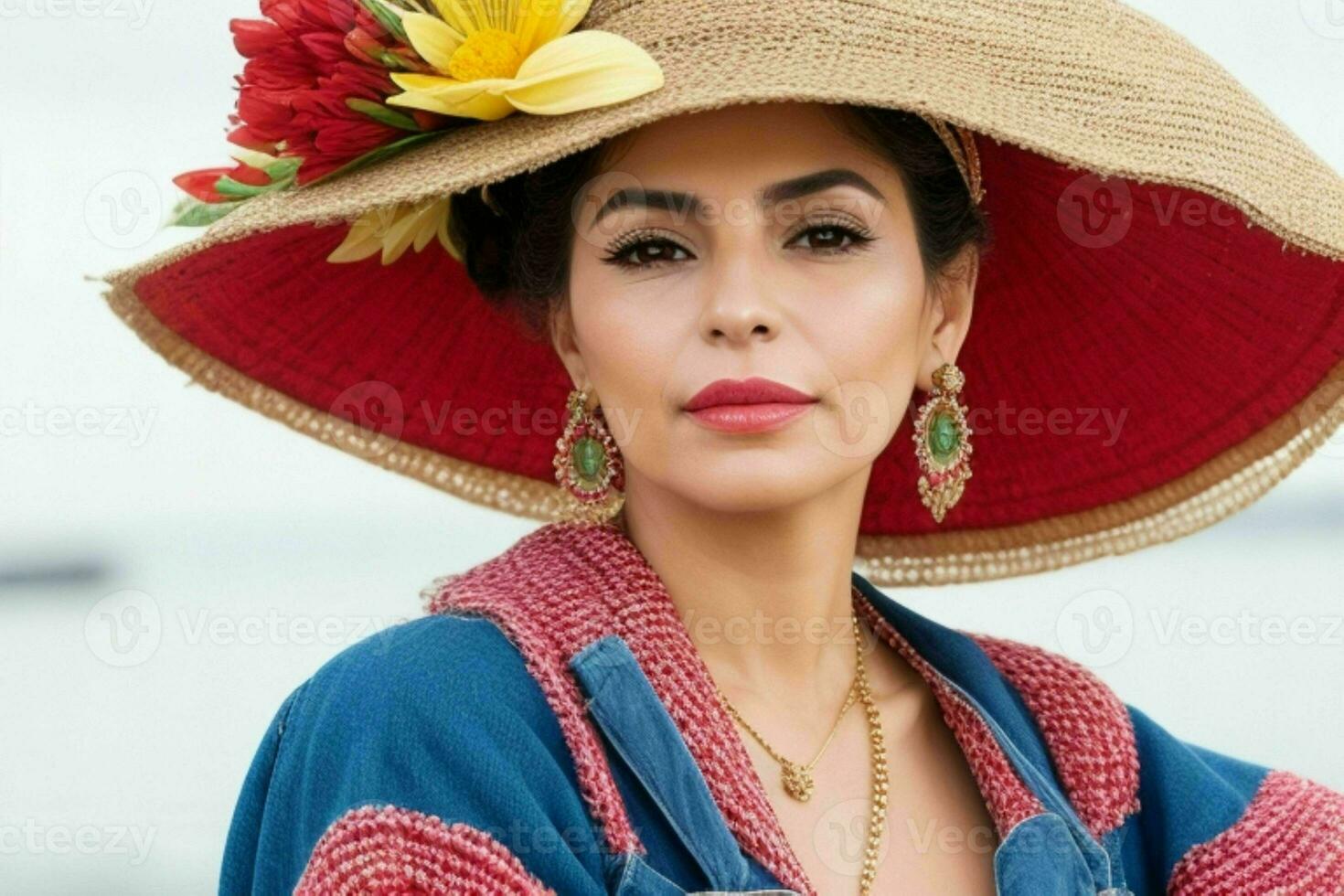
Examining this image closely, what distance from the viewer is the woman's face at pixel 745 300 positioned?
1.57m

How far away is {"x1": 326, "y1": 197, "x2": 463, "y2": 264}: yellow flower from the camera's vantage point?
5.86 feet

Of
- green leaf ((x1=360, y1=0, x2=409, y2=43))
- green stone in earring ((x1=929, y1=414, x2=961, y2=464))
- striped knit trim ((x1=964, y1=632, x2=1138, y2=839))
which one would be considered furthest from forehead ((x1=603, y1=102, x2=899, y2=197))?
striped knit trim ((x1=964, y1=632, x2=1138, y2=839))

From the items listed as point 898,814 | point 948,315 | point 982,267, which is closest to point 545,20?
point 948,315

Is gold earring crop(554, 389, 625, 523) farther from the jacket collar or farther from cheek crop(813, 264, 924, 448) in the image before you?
cheek crop(813, 264, 924, 448)

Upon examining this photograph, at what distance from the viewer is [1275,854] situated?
1.72 m

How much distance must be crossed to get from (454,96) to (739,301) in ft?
0.91

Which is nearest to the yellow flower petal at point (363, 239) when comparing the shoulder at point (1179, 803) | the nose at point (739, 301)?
the nose at point (739, 301)

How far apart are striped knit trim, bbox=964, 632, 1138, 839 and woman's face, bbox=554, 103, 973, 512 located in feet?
1.10

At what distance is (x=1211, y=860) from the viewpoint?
→ 1725 mm

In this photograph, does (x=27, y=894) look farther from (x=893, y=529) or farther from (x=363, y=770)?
(x=363, y=770)

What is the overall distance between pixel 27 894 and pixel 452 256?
1701mm

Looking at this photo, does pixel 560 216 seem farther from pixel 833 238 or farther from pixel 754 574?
pixel 754 574

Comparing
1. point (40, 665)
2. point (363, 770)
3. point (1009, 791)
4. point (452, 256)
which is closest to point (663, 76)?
point (452, 256)

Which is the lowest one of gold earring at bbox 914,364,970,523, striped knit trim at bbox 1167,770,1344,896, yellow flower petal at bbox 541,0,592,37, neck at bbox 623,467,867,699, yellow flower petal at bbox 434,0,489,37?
striped knit trim at bbox 1167,770,1344,896
